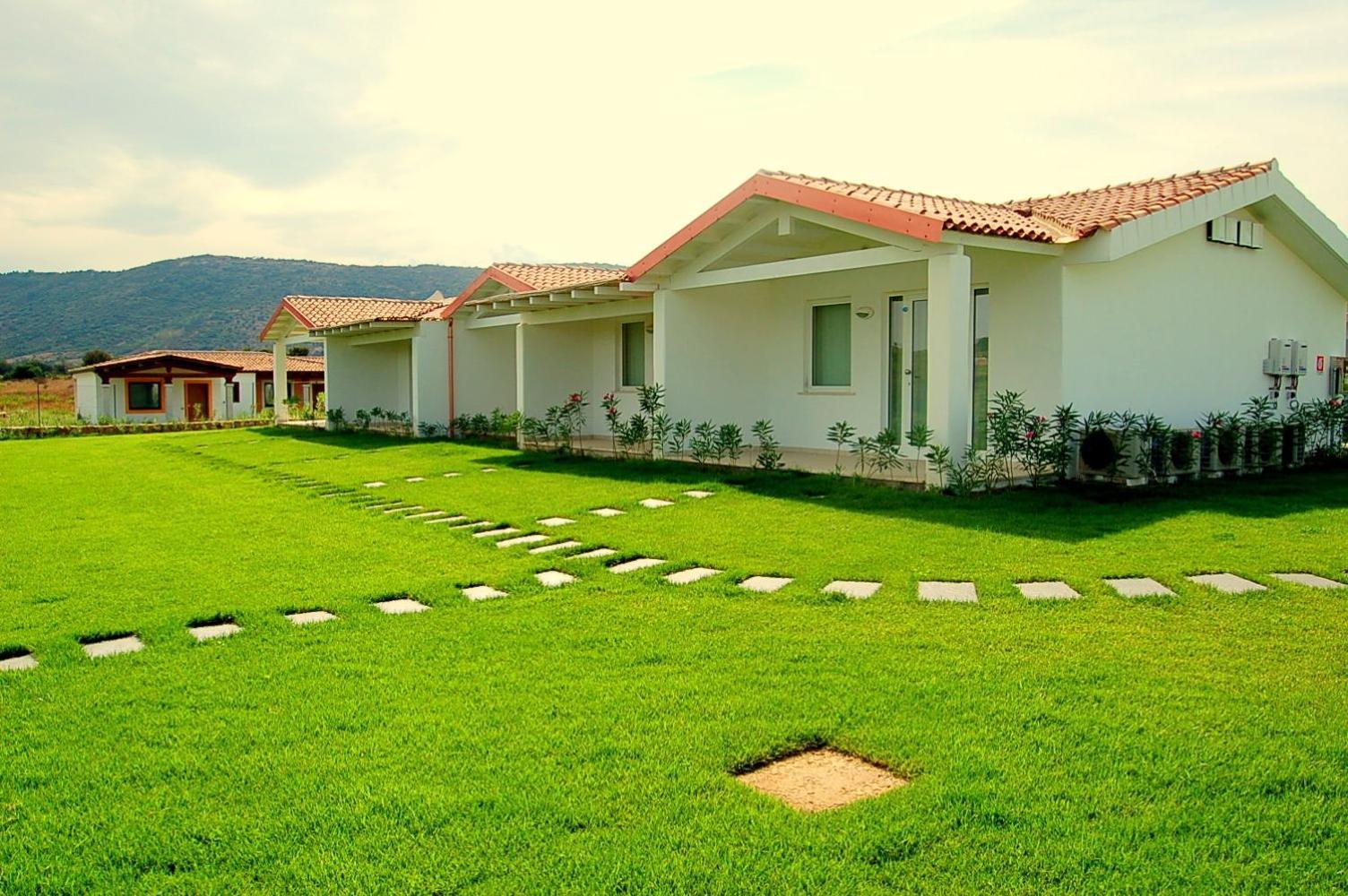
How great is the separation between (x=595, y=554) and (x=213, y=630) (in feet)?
9.48

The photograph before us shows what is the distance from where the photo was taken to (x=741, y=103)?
12.3 meters

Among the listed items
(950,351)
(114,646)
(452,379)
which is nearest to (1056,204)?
(950,351)

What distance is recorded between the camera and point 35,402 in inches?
1676

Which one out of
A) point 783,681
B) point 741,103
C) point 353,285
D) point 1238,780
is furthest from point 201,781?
point 353,285

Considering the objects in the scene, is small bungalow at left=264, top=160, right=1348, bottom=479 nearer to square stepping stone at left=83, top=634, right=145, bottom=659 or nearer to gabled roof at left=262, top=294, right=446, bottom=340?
gabled roof at left=262, top=294, right=446, bottom=340

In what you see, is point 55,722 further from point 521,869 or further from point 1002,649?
point 1002,649

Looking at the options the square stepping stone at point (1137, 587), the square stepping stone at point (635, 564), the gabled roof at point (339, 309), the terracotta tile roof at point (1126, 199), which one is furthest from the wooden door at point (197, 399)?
the square stepping stone at point (1137, 587)

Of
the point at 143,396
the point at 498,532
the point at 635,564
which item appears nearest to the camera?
the point at 635,564

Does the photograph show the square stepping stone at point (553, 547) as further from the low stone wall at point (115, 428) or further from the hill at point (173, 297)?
the hill at point (173, 297)

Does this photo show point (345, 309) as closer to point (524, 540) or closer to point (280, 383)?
point (280, 383)

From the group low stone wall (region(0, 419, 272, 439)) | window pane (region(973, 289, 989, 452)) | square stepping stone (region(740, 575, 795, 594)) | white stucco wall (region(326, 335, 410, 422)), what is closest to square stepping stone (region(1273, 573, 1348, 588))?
square stepping stone (region(740, 575, 795, 594))

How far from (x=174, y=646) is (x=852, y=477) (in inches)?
293

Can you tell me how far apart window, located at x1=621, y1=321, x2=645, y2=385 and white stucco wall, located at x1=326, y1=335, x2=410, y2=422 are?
8.75 metres

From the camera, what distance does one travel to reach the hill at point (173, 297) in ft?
279
